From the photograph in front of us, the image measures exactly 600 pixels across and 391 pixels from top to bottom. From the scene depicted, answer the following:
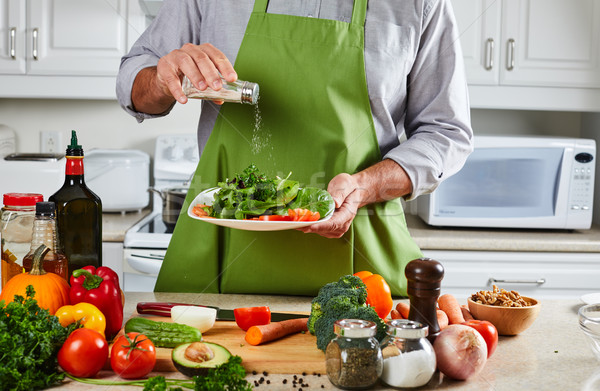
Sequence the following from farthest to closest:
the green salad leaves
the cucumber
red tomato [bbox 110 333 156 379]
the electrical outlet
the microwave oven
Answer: the electrical outlet
the microwave oven
the green salad leaves
the cucumber
red tomato [bbox 110 333 156 379]

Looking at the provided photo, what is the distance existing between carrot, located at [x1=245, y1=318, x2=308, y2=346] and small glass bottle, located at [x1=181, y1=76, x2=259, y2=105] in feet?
1.38

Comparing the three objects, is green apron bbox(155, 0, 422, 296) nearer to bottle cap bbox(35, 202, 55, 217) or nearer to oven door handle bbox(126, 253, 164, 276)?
bottle cap bbox(35, 202, 55, 217)

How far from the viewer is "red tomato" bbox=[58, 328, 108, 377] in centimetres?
81

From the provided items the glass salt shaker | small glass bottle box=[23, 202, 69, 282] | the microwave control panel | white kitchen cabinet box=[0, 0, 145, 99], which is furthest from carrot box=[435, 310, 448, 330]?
white kitchen cabinet box=[0, 0, 145, 99]

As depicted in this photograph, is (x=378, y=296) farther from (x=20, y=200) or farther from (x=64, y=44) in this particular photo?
(x=64, y=44)

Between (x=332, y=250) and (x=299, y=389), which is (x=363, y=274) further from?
(x=299, y=389)

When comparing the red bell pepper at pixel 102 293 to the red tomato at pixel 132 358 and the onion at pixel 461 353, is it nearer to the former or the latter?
the red tomato at pixel 132 358

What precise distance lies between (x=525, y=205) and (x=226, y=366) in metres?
1.92

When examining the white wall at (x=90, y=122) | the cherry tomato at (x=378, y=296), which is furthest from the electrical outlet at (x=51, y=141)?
the cherry tomato at (x=378, y=296)

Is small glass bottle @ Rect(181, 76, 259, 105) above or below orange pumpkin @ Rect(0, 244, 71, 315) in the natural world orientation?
above

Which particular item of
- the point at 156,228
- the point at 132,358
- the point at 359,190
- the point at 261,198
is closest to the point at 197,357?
the point at 132,358

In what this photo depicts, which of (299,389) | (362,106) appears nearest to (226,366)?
A: (299,389)

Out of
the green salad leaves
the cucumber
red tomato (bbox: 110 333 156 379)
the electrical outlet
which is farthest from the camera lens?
the electrical outlet

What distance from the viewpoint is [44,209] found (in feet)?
3.12
